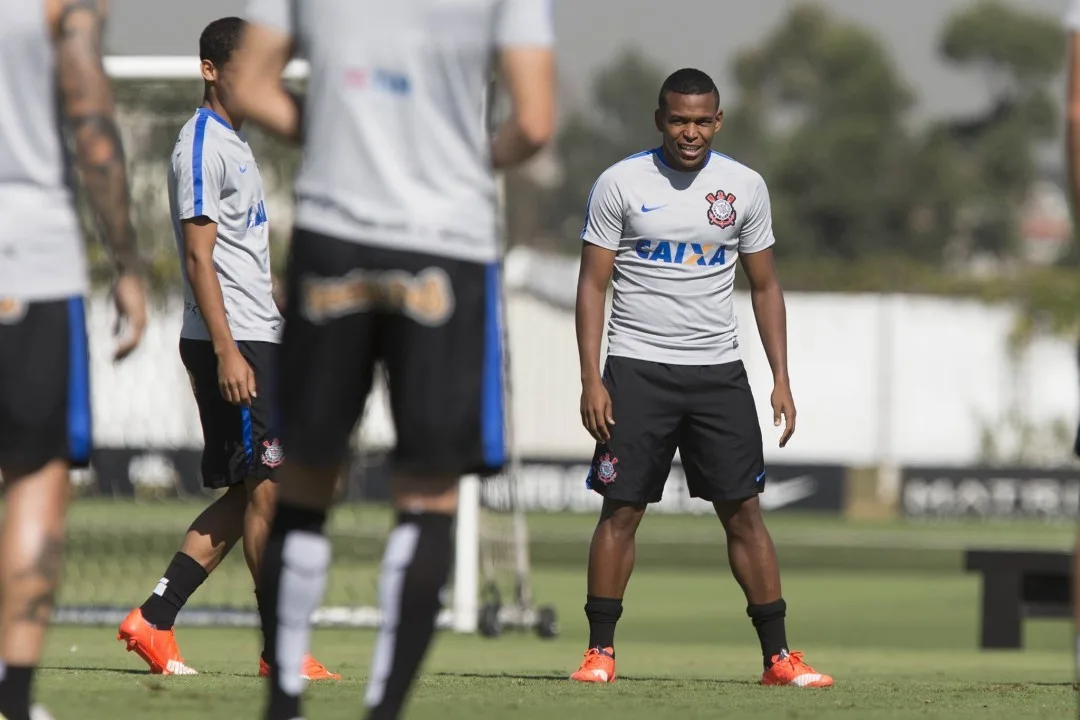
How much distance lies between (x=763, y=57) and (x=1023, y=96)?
1515 cm

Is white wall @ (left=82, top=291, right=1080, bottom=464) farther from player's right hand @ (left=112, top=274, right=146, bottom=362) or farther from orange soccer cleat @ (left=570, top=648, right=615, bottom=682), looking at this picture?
player's right hand @ (left=112, top=274, right=146, bottom=362)

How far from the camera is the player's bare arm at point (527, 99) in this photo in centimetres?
430

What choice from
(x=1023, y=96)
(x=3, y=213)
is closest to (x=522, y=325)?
(x=3, y=213)

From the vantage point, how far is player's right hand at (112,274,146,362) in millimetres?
4398

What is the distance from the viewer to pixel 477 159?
434 cm

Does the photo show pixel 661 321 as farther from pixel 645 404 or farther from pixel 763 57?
pixel 763 57

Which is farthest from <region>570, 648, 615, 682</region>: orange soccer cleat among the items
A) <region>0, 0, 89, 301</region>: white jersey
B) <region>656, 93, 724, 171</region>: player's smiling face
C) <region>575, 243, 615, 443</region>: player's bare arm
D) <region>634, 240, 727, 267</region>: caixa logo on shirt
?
<region>0, 0, 89, 301</region>: white jersey

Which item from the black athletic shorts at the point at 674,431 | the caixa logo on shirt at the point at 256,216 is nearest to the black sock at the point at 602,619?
the black athletic shorts at the point at 674,431

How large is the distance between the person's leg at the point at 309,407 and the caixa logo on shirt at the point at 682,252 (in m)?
2.80

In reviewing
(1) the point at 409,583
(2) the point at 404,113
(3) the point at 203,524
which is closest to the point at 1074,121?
(2) the point at 404,113

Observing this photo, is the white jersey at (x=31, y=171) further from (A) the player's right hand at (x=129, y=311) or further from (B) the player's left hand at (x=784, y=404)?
(B) the player's left hand at (x=784, y=404)

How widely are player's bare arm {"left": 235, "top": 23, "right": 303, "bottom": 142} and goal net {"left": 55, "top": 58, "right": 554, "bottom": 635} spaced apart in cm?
80

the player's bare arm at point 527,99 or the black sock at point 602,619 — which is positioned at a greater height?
the player's bare arm at point 527,99

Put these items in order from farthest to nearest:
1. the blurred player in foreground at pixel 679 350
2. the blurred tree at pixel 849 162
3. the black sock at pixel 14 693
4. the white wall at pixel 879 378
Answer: the blurred tree at pixel 849 162
the white wall at pixel 879 378
the blurred player in foreground at pixel 679 350
the black sock at pixel 14 693
